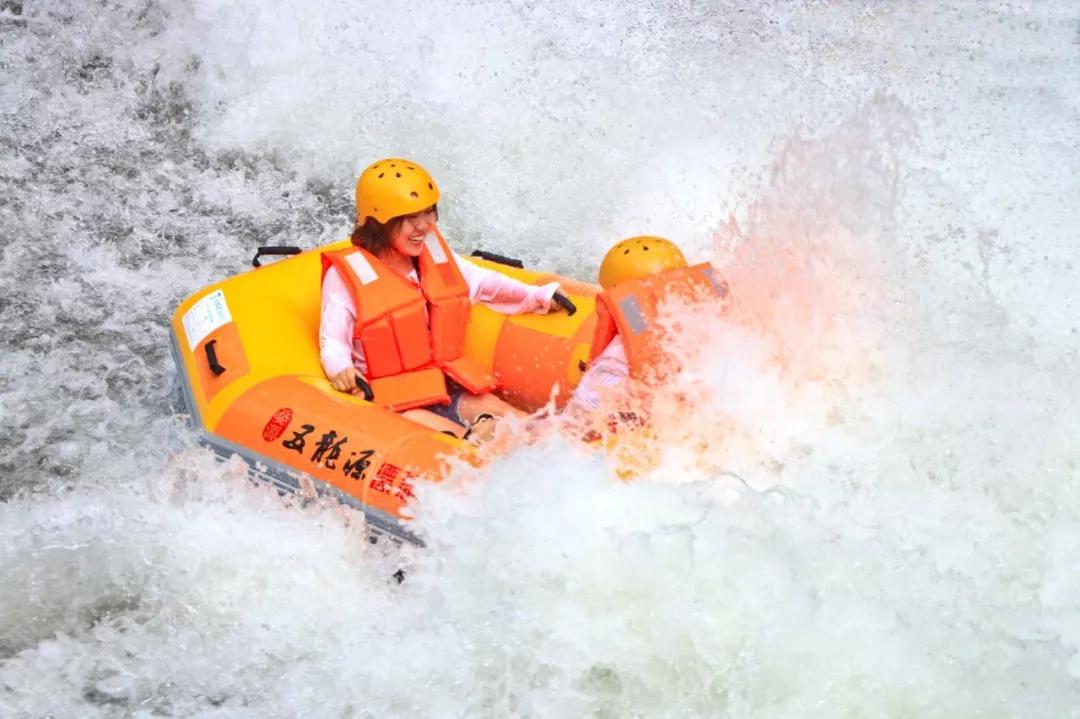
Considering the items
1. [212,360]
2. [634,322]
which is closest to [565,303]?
[634,322]

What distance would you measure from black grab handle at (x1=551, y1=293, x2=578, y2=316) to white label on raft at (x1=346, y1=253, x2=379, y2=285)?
2.35 ft

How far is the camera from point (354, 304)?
4391 mm

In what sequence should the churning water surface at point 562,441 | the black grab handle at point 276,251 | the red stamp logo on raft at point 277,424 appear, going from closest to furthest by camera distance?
1. the churning water surface at point 562,441
2. the red stamp logo on raft at point 277,424
3. the black grab handle at point 276,251

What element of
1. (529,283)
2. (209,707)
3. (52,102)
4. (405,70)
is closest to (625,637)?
(209,707)

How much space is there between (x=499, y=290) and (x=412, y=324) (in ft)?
1.57

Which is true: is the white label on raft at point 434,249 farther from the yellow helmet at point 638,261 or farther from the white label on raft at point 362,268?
the yellow helmet at point 638,261

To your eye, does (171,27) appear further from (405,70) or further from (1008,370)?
(1008,370)

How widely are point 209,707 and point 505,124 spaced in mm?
4969

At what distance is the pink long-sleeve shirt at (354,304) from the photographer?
4.34 metres

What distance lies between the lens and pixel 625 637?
3.19 metres

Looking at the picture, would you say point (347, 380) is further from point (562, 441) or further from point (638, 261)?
point (638, 261)

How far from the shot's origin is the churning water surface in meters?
3.20

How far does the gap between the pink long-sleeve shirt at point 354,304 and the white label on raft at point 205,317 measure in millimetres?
384

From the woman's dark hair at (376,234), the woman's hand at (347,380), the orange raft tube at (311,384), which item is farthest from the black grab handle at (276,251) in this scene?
the woman's hand at (347,380)
